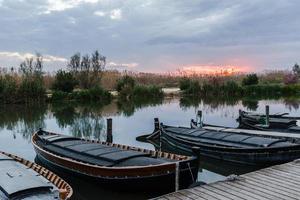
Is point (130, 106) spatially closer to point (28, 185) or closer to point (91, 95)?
point (91, 95)

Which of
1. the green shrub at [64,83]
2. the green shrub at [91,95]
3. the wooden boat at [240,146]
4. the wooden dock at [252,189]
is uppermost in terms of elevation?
the green shrub at [64,83]

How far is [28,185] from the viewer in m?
10.4

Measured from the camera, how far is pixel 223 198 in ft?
30.2

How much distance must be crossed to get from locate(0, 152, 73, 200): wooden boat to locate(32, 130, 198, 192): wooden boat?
200 centimetres

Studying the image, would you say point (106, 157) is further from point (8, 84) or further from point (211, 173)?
point (8, 84)

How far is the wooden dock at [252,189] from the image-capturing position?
9.33 metres

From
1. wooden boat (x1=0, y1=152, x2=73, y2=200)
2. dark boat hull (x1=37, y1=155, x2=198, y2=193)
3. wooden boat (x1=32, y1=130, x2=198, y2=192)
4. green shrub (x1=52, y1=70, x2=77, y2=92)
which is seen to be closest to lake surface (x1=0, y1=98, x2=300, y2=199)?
dark boat hull (x1=37, y1=155, x2=198, y2=193)

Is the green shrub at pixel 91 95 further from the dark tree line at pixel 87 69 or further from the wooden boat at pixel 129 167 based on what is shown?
the wooden boat at pixel 129 167

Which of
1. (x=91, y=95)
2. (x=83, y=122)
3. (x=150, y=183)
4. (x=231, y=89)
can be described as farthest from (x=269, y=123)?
(x=231, y=89)

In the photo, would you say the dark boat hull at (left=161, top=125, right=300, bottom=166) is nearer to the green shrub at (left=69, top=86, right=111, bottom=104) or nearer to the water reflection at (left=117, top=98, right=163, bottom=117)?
the water reflection at (left=117, top=98, right=163, bottom=117)

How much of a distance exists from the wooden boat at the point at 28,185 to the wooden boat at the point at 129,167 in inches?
78.9

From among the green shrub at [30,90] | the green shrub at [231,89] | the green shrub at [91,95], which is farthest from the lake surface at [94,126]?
the green shrub at [231,89]

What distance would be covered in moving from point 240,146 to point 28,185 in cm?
1058

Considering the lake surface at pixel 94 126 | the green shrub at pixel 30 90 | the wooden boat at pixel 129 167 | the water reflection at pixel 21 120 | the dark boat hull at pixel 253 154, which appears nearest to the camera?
the wooden boat at pixel 129 167
